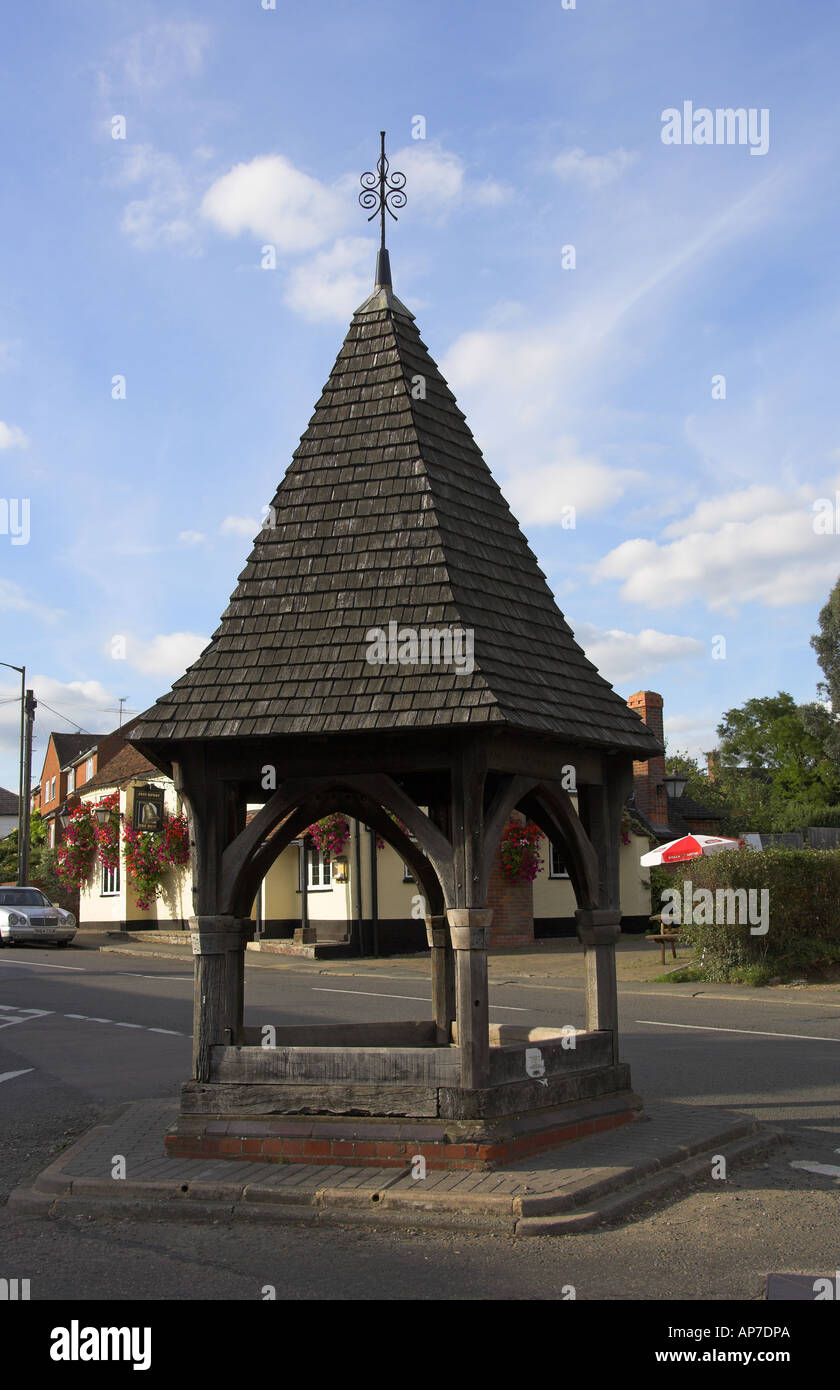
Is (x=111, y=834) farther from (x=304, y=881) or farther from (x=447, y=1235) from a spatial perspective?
(x=447, y=1235)

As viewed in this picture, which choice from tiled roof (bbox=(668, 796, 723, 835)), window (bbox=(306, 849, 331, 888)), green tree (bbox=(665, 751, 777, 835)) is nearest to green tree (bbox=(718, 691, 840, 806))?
green tree (bbox=(665, 751, 777, 835))

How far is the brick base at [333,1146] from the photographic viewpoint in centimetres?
652

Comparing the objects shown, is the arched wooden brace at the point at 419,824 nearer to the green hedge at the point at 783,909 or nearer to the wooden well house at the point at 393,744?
the wooden well house at the point at 393,744

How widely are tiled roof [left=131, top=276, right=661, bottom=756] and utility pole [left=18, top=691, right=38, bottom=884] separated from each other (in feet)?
98.5

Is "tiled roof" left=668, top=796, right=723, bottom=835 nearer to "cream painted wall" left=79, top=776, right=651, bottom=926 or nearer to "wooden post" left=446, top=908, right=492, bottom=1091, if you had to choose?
"cream painted wall" left=79, top=776, right=651, bottom=926

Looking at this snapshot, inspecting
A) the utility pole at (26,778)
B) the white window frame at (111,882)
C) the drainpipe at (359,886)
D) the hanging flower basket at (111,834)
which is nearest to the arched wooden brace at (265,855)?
the drainpipe at (359,886)

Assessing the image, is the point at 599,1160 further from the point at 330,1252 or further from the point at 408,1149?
the point at 330,1252

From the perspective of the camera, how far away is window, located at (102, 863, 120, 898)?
35891mm

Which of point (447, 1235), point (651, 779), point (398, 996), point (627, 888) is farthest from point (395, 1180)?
point (651, 779)

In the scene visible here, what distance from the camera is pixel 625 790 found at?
27.5 feet

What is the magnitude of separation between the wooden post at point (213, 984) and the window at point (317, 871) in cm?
2095

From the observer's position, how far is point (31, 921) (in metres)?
30.9

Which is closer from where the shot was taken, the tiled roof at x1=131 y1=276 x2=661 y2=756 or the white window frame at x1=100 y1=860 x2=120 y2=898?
the tiled roof at x1=131 y1=276 x2=661 y2=756

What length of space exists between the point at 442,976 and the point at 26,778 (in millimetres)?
Result: 30137
